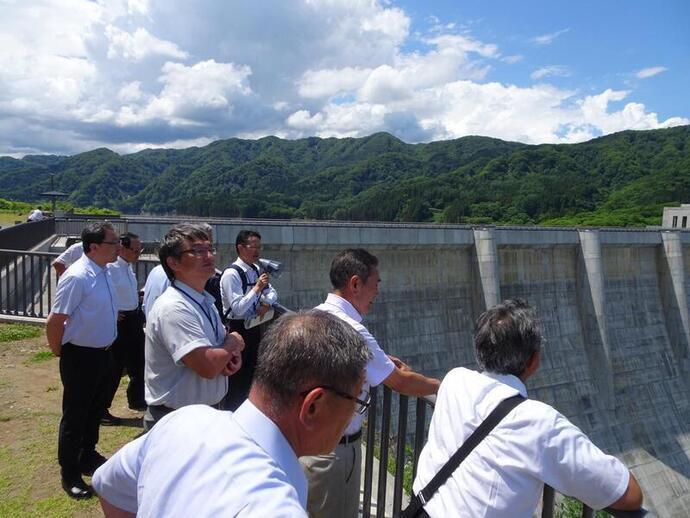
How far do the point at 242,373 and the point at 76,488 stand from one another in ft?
4.59

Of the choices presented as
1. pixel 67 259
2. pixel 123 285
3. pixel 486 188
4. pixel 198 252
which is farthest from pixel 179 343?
pixel 486 188

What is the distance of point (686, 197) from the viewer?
218ft

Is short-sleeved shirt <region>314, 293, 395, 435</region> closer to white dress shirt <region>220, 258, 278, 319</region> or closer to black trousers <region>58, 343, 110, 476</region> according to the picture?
white dress shirt <region>220, 258, 278, 319</region>

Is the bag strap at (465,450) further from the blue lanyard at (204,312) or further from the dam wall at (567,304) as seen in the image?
the dam wall at (567,304)

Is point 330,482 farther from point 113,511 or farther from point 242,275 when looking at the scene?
point 242,275

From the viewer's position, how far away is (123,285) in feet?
16.3

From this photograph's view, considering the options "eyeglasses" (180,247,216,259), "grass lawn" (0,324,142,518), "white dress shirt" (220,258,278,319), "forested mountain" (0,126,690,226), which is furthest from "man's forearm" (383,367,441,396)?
"forested mountain" (0,126,690,226)

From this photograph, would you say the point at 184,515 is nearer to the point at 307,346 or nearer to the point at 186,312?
the point at 307,346

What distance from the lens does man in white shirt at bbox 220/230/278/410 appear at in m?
4.16

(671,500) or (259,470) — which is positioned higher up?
(259,470)

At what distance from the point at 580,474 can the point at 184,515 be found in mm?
1241

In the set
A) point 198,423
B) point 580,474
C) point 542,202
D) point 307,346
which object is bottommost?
point 580,474

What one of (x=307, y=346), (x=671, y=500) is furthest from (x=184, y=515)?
(x=671, y=500)

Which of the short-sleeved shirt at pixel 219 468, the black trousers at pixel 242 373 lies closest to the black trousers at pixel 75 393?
the black trousers at pixel 242 373
